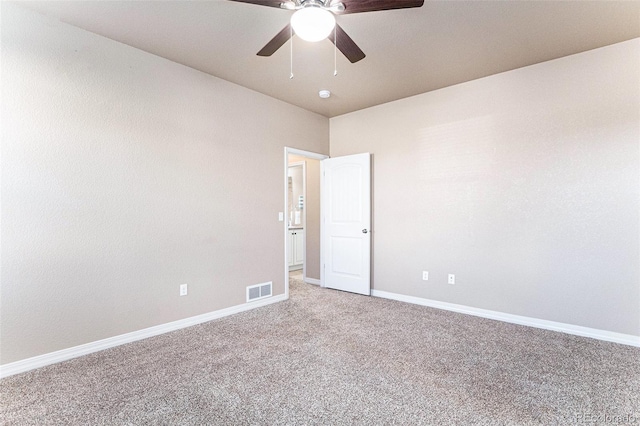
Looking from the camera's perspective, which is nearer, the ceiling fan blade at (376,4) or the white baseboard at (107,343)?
the ceiling fan blade at (376,4)

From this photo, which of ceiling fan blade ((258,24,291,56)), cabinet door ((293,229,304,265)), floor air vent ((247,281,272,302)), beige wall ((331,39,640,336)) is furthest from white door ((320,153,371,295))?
ceiling fan blade ((258,24,291,56))

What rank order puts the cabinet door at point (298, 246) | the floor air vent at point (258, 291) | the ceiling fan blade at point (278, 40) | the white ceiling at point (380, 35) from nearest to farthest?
the ceiling fan blade at point (278, 40) → the white ceiling at point (380, 35) → the floor air vent at point (258, 291) → the cabinet door at point (298, 246)

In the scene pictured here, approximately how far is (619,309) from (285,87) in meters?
4.07

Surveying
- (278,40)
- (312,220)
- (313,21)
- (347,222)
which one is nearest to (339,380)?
(313,21)

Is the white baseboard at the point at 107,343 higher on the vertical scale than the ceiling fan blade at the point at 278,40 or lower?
lower

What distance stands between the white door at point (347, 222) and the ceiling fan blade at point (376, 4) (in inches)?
102

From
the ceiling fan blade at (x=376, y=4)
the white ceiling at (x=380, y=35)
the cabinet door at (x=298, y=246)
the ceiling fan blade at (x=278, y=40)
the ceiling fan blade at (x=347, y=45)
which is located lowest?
the cabinet door at (x=298, y=246)

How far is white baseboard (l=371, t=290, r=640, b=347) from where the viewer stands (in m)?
2.87

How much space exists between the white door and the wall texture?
4.27 ft

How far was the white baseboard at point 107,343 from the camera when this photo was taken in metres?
2.33

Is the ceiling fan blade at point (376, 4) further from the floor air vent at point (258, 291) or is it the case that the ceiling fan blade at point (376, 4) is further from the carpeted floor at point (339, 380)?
the floor air vent at point (258, 291)

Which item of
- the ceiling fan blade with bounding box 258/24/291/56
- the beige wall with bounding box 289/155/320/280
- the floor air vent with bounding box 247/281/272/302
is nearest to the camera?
the ceiling fan blade with bounding box 258/24/291/56

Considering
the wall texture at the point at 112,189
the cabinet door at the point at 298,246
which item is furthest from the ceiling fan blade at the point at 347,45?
the cabinet door at the point at 298,246

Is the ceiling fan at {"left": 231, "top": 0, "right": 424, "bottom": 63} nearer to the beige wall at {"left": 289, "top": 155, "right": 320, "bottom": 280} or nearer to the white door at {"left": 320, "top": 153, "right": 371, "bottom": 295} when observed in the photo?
the white door at {"left": 320, "top": 153, "right": 371, "bottom": 295}
